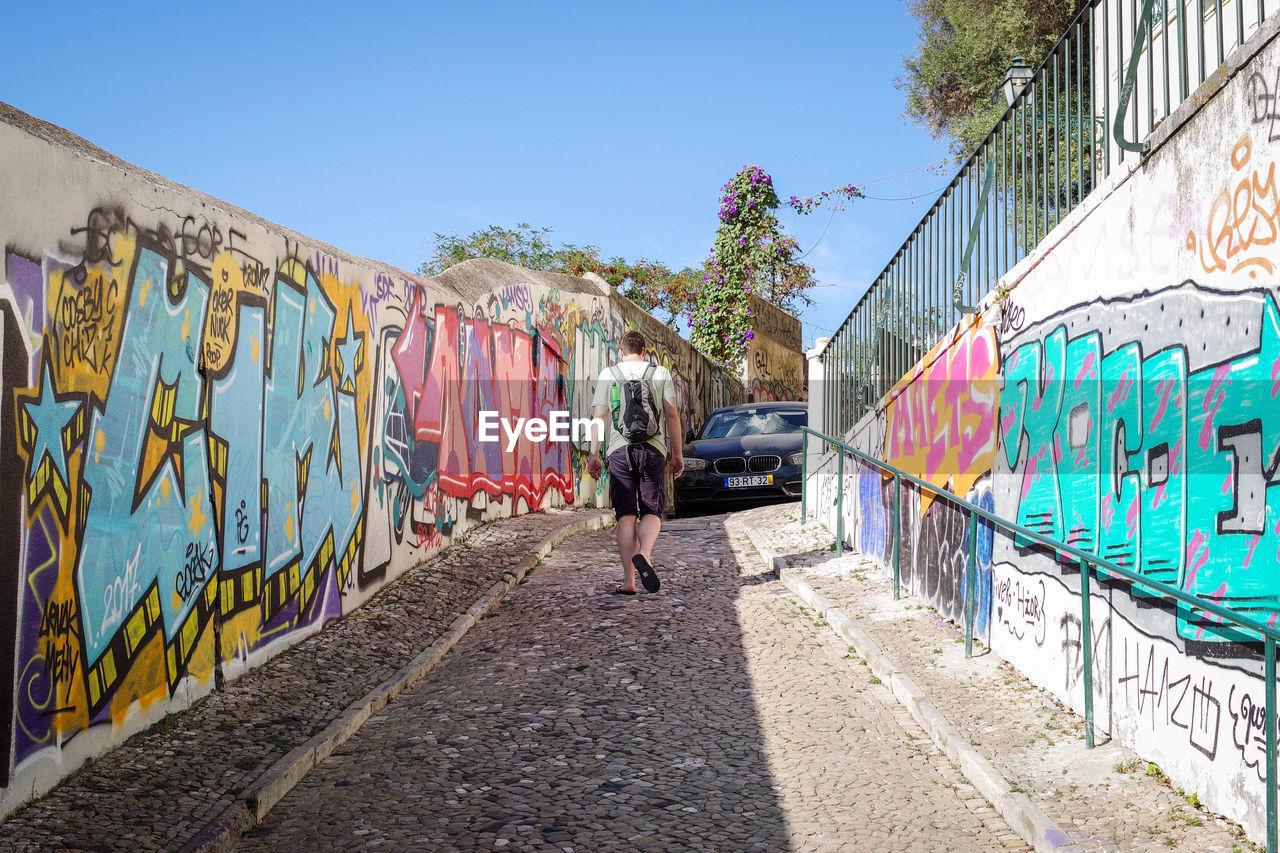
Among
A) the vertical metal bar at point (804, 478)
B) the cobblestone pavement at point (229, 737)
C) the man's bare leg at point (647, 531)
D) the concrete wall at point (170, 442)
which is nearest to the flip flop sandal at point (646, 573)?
the man's bare leg at point (647, 531)

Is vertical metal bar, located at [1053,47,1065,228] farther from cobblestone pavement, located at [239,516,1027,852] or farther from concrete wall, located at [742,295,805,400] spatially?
concrete wall, located at [742,295,805,400]

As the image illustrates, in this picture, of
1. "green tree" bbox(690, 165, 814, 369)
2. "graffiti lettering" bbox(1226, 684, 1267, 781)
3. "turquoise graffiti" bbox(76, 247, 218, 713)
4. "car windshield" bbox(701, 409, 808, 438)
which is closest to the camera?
"graffiti lettering" bbox(1226, 684, 1267, 781)

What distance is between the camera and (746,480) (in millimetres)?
12938

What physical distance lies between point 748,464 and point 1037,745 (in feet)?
27.6

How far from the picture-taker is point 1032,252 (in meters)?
5.95

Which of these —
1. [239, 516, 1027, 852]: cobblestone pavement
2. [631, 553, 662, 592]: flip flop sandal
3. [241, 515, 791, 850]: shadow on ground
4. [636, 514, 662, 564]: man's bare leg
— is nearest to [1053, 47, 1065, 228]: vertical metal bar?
[239, 516, 1027, 852]: cobblestone pavement

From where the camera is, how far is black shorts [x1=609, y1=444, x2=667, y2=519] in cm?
770

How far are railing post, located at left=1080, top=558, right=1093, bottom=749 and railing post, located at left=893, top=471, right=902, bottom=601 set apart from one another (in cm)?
276

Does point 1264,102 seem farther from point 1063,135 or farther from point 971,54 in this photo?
point 971,54

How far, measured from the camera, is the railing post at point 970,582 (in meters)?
6.09

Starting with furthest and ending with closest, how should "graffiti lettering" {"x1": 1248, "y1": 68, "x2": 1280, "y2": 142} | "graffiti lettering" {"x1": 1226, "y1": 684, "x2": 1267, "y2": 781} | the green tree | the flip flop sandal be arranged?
the green tree, the flip flop sandal, "graffiti lettering" {"x1": 1248, "y1": 68, "x2": 1280, "y2": 142}, "graffiti lettering" {"x1": 1226, "y1": 684, "x2": 1267, "y2": 781}

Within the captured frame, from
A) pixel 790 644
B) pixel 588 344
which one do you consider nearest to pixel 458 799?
pixel 790 644

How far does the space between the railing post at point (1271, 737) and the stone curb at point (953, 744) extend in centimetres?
59

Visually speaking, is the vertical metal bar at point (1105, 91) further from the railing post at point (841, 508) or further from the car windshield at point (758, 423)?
the car windshield at point (758, 423)
